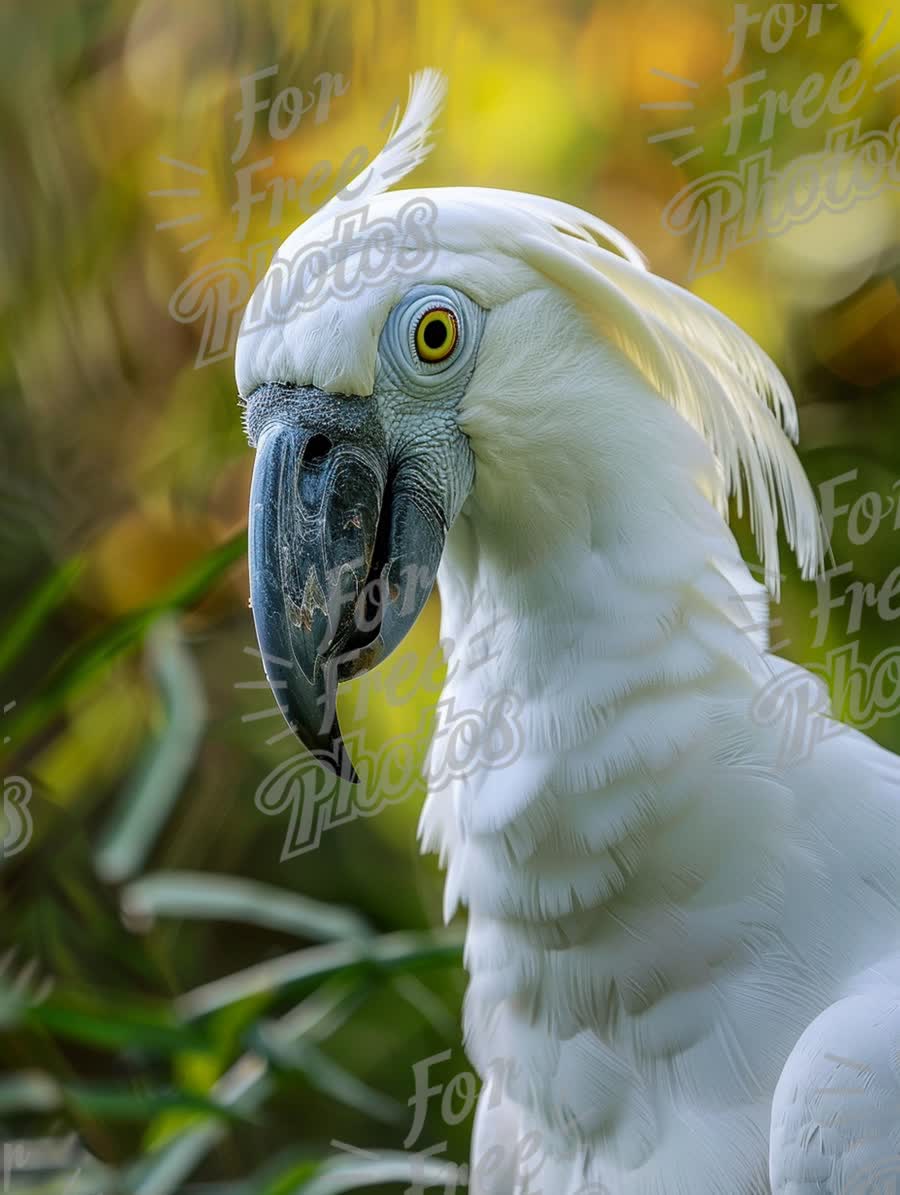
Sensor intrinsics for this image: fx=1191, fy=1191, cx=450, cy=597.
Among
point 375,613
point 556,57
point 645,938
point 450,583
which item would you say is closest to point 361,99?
point 556,57

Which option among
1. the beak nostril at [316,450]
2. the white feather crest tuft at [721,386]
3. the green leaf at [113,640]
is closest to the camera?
the beak nostril at [316,450]

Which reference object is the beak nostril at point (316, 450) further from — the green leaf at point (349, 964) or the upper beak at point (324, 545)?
the green leaf at point (349, 964)

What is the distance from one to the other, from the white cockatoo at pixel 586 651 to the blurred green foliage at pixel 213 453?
1.54ft

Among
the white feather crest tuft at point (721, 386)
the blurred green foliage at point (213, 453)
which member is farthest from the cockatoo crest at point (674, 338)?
the blurred green foliage at point (213, 453)

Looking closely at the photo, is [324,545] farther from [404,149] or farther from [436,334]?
[404,149]

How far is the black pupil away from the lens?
79cm

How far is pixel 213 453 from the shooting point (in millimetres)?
1763

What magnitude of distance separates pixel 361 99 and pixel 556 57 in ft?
0.94

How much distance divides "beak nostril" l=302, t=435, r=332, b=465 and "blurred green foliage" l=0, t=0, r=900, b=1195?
0.57 metres

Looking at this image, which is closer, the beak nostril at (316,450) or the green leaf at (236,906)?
the beak nostril at (316,450)

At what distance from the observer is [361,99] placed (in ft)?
5.27

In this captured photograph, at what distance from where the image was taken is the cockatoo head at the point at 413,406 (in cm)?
78

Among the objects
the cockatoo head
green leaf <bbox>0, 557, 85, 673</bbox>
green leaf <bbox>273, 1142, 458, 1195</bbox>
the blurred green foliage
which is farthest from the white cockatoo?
green leaf <bbox>0, 557, 85, 673</bbox>

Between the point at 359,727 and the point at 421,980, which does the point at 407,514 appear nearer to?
the point at 359,727
